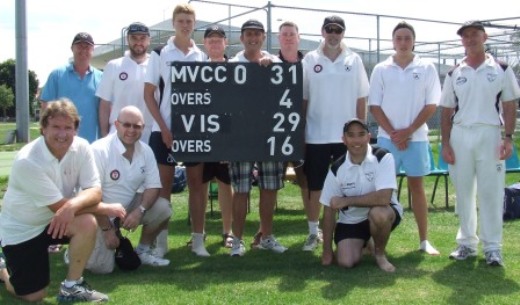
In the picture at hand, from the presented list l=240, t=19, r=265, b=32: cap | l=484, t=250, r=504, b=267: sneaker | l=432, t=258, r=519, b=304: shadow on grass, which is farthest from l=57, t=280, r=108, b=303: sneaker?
l=484, t=250, r=504, b=267: sneaker

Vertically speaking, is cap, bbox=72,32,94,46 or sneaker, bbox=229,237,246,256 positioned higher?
cap, bbox=72,32,94,46

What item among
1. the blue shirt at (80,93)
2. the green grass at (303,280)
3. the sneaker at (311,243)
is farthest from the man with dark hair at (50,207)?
the sneaker at (311,243)

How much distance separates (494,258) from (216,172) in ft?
9.13

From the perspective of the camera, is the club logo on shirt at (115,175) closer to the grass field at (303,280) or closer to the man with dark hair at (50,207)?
the man with dark hair at (50,207)

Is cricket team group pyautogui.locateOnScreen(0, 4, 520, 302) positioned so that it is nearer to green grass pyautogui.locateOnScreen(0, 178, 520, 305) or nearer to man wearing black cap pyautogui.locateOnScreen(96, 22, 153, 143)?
man wearing black cap pyautogui.locateOnScreen(96, 22, 153, 143)

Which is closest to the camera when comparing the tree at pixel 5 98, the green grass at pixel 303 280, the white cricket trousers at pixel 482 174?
the green grass at pixel 303 280

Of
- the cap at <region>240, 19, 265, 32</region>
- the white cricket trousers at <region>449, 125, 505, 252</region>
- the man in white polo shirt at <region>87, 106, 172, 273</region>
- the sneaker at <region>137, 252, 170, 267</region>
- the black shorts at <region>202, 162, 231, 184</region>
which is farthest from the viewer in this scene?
the black shorts at <region>202, 162, 231, 184</region>

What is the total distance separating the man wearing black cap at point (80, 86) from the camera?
6.63 metres

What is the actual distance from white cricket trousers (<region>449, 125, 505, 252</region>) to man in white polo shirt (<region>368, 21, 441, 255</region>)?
0.42 metres

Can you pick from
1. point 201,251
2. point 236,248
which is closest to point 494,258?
point 236,248

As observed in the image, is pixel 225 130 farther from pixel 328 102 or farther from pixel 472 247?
pixel 472 247

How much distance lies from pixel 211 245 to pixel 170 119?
1.55 m

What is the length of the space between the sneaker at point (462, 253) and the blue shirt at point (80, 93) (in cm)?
380

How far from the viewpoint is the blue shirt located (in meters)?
6.64
